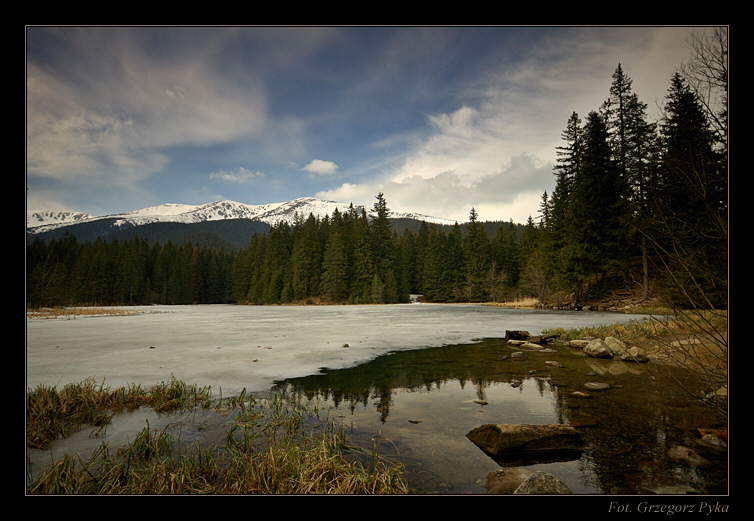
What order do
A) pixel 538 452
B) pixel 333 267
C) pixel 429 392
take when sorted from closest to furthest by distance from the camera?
pixel 538 452 < pixel 429 392 < pixel 333 267

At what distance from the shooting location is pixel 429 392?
269 inches

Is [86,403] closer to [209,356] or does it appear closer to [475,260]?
[209,356]

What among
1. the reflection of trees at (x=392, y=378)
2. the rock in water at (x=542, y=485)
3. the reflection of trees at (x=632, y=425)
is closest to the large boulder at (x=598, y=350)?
the reflection of trees at (x=632, y=425)

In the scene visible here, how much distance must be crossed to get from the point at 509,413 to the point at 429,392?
179 centimetres

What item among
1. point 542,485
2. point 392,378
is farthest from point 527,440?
point 392,378

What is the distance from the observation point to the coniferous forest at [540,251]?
3.56 metres

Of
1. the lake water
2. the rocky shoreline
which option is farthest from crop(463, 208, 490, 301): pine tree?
the rocky shoreline

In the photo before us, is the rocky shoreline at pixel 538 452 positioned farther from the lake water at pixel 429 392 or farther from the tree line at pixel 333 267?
the tree line at pixel 333 267

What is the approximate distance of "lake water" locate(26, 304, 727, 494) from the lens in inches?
148

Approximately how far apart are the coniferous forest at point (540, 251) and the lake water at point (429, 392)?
217 centimetres

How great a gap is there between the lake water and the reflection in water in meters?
0.02
